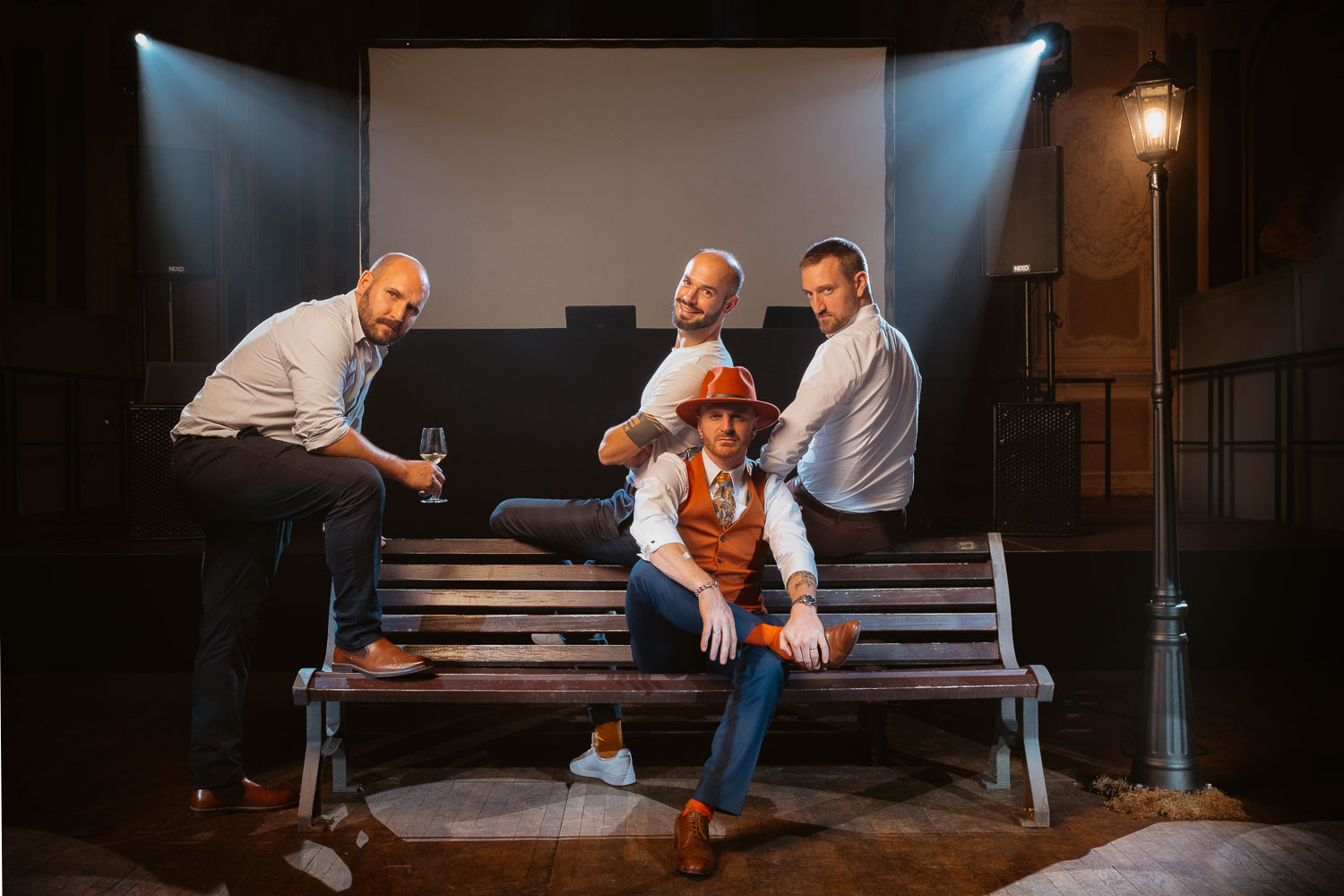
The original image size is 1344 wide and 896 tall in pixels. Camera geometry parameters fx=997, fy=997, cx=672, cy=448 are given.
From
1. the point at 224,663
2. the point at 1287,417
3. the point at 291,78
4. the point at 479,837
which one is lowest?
the point at 479,837

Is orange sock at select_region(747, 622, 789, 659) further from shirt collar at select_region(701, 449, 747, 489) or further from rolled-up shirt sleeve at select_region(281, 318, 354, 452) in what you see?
rolled-up shirt sleeve at select_region(281, 318, 354, 452)

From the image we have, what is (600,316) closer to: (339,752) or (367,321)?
(367,321)

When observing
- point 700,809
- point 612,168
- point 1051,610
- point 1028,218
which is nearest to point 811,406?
point 700,809

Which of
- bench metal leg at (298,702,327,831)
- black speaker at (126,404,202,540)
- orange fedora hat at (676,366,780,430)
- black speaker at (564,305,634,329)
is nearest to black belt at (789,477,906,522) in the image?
orange fedora hat at (676,366,780,430)

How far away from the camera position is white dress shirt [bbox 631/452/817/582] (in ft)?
8.56

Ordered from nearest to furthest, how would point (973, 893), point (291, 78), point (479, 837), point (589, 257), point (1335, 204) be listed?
point (973, 893) < point (479, 837) < point (589, 257) < point (1335, 204) < point (291, 78)

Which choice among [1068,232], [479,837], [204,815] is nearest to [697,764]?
[479,837]

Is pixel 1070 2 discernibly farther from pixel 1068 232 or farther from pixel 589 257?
pixel 589 257

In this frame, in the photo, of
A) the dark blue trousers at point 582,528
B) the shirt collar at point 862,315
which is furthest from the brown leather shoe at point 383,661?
the shirt collar at point 862,315

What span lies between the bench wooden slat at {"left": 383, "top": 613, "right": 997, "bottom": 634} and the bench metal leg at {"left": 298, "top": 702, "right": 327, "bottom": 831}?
35cm

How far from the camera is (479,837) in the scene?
2639mm

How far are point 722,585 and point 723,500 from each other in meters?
0.24

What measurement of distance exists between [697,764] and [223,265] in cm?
666

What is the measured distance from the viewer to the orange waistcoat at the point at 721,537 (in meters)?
2.73
